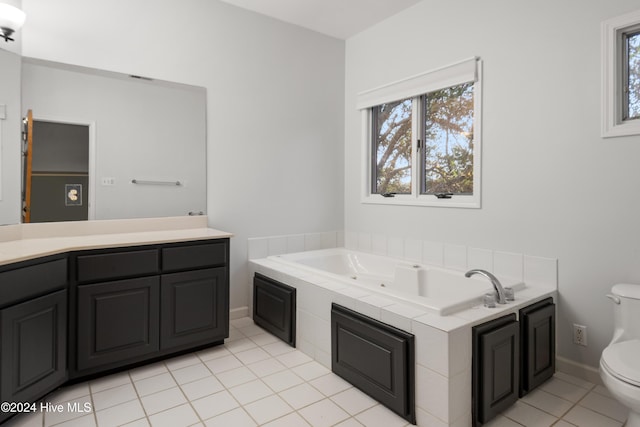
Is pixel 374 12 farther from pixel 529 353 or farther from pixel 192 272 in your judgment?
pixel 529 353

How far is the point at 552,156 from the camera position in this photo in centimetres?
232

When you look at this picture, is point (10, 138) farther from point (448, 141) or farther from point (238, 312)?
point (448, 141)

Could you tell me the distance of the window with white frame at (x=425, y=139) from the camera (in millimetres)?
2817

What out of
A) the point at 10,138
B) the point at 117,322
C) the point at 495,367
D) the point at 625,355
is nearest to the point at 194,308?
the point at 117,322

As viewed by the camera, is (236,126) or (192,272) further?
(236,126)

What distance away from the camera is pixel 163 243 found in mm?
2371

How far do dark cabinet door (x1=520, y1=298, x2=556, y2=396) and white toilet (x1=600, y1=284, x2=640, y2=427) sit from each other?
1.03 ft

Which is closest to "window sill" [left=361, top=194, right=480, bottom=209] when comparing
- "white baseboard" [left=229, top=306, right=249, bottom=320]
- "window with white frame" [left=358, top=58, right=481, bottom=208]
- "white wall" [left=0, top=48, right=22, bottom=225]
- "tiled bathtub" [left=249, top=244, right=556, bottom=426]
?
"window with white frame" [left=358, top=58, right=481, bottom=208]

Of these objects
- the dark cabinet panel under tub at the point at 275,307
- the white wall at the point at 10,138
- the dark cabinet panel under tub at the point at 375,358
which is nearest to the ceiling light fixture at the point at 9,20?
the white wall at the point at 10,138

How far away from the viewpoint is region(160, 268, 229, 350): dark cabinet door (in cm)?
239

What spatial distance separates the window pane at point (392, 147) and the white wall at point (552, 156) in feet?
1.76

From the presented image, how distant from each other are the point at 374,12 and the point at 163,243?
2.60m

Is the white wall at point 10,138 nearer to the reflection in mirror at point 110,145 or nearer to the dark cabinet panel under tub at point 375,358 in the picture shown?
the reflection in mirror at point 110,145

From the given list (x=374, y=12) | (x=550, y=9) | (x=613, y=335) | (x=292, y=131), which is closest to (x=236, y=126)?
(x=292, y=131)
